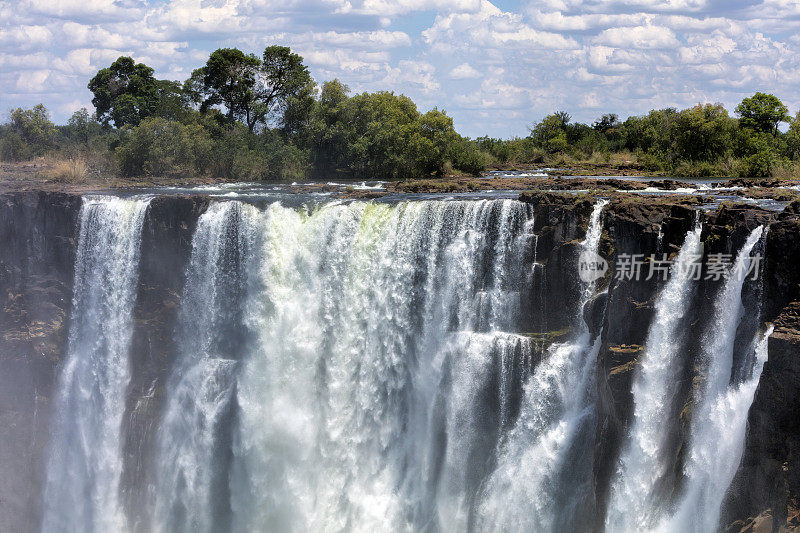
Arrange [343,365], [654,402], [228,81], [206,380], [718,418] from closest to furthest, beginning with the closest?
1. [718,418]
2. [654,402]
3. [343,365]
4. [206,380]
5. [228,81]

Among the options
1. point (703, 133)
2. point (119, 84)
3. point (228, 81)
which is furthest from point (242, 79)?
point (703, 133)

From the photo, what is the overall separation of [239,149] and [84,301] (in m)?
14.8

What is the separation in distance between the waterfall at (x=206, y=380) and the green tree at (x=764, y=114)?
23.3m

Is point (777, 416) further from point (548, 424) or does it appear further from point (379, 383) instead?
point (379, 383)

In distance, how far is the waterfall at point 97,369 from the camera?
19844 mm

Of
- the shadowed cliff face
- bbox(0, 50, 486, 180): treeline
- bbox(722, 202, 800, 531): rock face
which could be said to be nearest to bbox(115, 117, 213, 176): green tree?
bbox(0, 50, 486, 180): treeline

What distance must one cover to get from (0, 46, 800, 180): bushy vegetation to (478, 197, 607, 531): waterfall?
14753 millimetres

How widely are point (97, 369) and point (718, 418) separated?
16.3 metres

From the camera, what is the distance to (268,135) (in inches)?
1382

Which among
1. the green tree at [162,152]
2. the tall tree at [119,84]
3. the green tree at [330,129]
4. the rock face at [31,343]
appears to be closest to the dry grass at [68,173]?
the green tree at [162,152]

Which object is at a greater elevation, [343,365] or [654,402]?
[654,402]

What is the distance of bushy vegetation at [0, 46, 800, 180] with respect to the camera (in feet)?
96.0

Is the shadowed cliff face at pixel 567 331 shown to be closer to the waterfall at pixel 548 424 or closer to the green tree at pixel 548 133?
the waterfall at pixel 548 424

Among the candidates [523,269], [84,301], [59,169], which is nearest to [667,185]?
[523,269]
